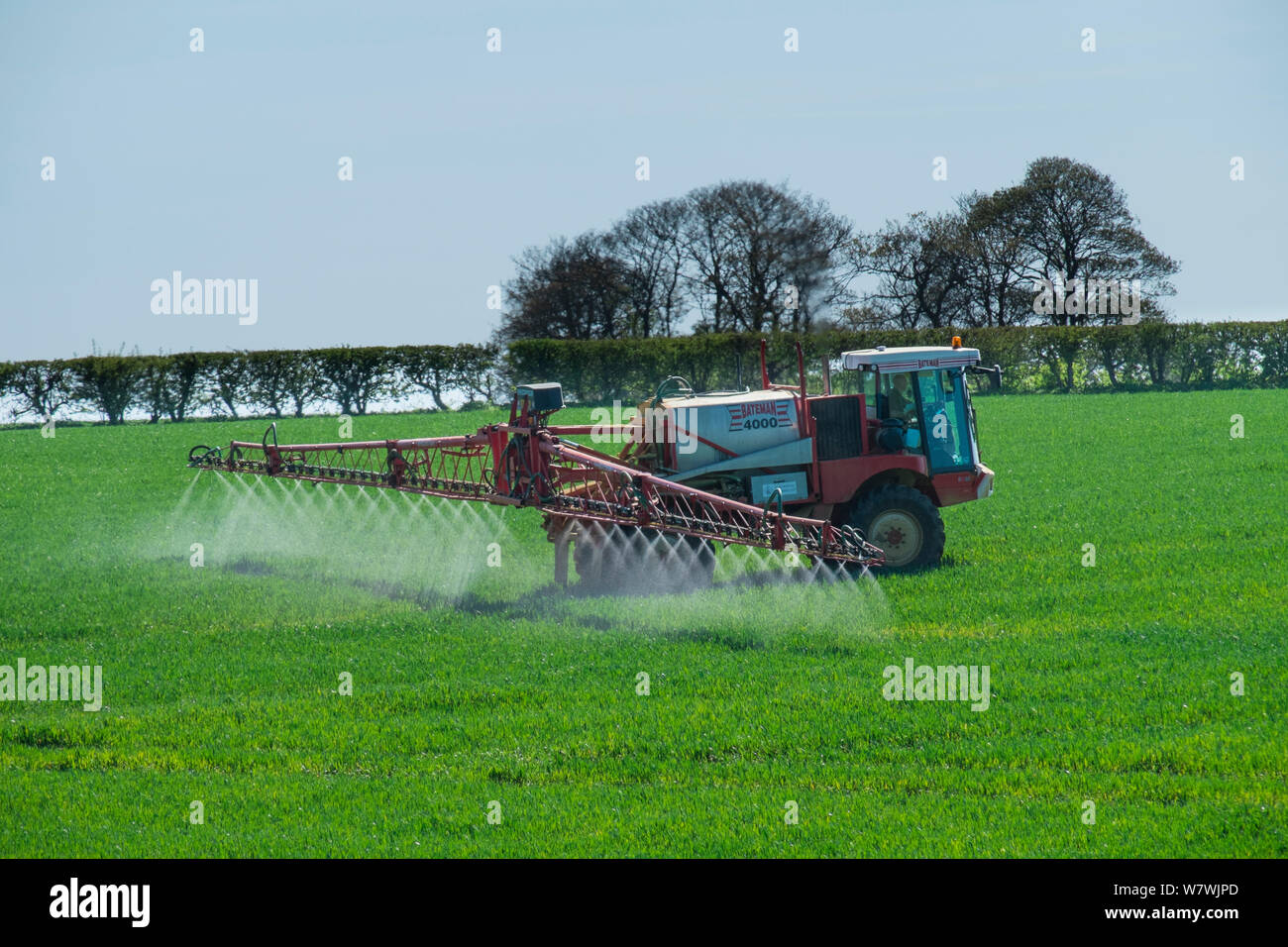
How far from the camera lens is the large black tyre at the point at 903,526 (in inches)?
598

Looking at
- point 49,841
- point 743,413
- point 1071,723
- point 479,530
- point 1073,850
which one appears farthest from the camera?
point 479,530

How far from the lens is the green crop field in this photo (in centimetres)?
767

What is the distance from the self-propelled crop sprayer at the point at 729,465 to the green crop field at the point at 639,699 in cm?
73

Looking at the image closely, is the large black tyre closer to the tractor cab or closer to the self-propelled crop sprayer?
the self-propelled crop sprayer

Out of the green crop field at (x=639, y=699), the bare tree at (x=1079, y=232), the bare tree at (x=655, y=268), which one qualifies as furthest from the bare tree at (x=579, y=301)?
the green crop field at (x=639, y=699)

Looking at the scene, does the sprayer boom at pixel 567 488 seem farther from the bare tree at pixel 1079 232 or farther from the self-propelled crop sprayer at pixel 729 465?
the bare tree at pixel 1079 232

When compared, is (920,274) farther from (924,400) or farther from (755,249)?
(924,400)

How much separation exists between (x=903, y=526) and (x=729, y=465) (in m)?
2.08

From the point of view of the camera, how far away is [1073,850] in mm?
7047

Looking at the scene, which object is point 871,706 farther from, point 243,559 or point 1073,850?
point 243,559

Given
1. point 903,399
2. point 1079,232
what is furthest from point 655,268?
point 903,399

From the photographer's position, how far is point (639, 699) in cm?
1020

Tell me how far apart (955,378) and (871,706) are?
7045 mm

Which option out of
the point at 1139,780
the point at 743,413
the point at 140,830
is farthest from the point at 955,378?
the point at 140,830
